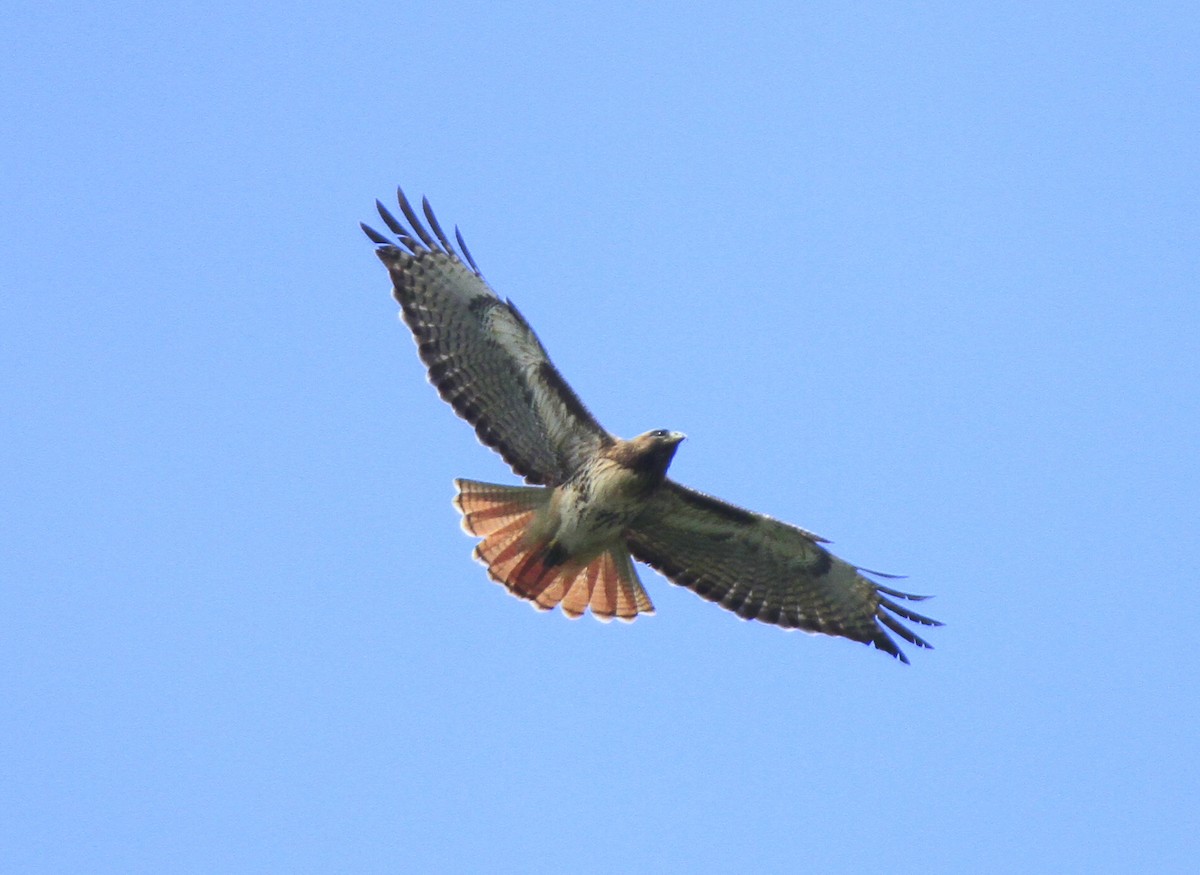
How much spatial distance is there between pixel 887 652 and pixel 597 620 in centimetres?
221

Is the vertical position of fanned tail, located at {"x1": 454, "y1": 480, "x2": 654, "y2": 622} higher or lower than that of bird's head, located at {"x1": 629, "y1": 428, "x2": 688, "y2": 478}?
lower

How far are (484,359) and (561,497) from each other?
115cm

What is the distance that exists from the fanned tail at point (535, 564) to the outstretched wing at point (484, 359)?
25cm

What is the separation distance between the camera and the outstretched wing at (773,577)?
15.1 meters

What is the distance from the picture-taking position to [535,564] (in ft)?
49.1

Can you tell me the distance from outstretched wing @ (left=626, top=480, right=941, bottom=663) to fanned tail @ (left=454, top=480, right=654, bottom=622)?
11.7 inches

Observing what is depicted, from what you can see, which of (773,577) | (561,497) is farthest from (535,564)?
(773,577)

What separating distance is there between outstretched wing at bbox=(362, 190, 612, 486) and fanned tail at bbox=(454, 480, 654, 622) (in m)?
0.25

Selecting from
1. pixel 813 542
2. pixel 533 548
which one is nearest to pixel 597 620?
pixel 533 548

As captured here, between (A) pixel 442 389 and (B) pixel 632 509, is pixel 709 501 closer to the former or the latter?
(B) pixel 632 509

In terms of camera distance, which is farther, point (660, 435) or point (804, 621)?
point (804, 621)

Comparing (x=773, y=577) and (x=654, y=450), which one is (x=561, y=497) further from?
(x=773, y=577)

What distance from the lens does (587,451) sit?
14719 mm

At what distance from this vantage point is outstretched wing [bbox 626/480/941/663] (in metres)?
15.1
